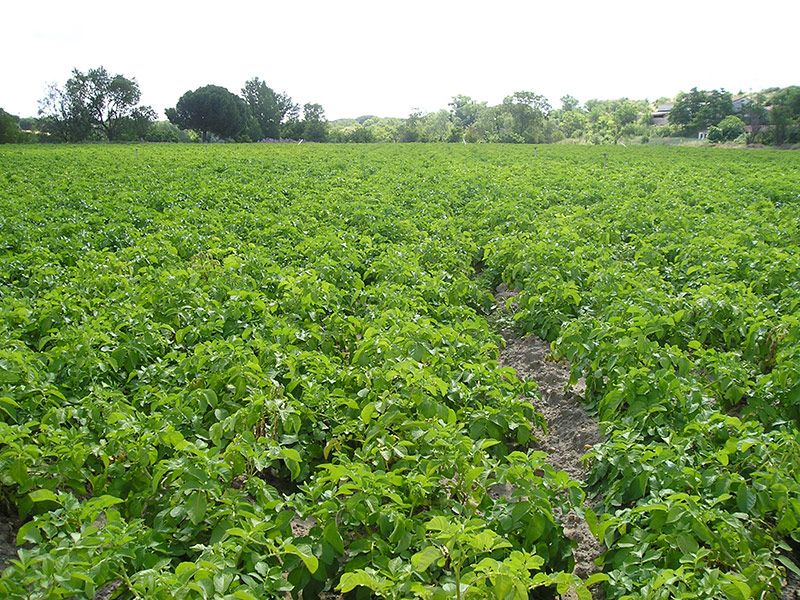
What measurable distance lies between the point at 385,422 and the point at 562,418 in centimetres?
225

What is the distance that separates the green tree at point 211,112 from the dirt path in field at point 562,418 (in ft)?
255

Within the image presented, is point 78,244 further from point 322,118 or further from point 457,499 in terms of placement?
point 322,118

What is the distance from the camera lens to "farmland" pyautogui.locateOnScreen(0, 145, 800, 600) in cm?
331

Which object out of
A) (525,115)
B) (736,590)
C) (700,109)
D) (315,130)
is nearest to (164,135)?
(315,130)

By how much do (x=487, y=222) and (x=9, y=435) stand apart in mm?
10487

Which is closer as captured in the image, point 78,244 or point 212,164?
point 78,244

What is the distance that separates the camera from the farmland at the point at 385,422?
331cm

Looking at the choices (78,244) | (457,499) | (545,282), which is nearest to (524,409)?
(457,499)

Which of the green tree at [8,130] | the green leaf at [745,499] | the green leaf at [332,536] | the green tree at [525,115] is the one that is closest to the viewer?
the green leaf at [332,536]

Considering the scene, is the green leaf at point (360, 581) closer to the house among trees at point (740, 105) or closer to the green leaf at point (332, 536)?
the green leaf at point (332, 536)

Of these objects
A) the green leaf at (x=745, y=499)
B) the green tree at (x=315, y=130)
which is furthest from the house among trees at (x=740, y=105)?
the green leaf at (x=745, y=499)

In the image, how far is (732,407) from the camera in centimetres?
588

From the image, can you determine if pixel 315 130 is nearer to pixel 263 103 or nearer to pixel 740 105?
pixel 263 103

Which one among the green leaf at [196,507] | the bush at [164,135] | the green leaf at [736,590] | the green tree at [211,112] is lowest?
the green leaf at [736,590]
